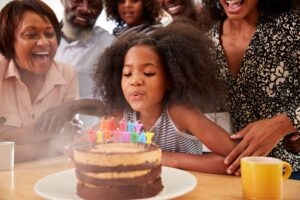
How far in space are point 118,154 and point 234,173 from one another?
0.34 metres

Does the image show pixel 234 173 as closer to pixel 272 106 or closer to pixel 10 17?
pixel 272 106

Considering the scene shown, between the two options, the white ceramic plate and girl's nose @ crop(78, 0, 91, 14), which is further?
girl's nose @ crop(78, 0, 91, 14)

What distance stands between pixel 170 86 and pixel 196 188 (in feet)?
1.05

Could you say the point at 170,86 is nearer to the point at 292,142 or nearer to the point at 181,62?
the point at 181,62

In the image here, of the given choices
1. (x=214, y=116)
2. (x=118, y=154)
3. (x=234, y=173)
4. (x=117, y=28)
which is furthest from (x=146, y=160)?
(x=117, y=28)

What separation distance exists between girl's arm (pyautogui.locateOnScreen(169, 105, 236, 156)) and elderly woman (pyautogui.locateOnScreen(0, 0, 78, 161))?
0.98 ft

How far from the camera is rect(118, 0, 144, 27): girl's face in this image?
1.10 meters

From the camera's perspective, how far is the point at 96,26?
1.09m

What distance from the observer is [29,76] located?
42.7 inches

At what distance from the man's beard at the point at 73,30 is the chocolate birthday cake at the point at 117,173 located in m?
0.47

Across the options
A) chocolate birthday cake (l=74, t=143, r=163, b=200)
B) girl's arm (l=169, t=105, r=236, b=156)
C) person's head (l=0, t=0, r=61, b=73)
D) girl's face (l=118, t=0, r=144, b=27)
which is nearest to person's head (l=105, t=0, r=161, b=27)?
girl's face (l=118, t=0, r=144, b=27)

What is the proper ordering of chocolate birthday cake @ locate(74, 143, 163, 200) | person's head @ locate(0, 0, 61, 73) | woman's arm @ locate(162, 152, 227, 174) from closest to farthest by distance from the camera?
chocolate birthday cake @ locate(74, 143, 163, 200) < woman's arm @ locate(162, 152, 227, 174) < person's head @ locate(0, 0, 61, 73)

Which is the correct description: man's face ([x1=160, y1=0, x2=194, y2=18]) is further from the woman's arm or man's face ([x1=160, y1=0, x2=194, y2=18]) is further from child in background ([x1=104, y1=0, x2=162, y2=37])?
the woman's arm

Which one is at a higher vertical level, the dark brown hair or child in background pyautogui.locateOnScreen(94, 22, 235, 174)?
the dark brown hair
